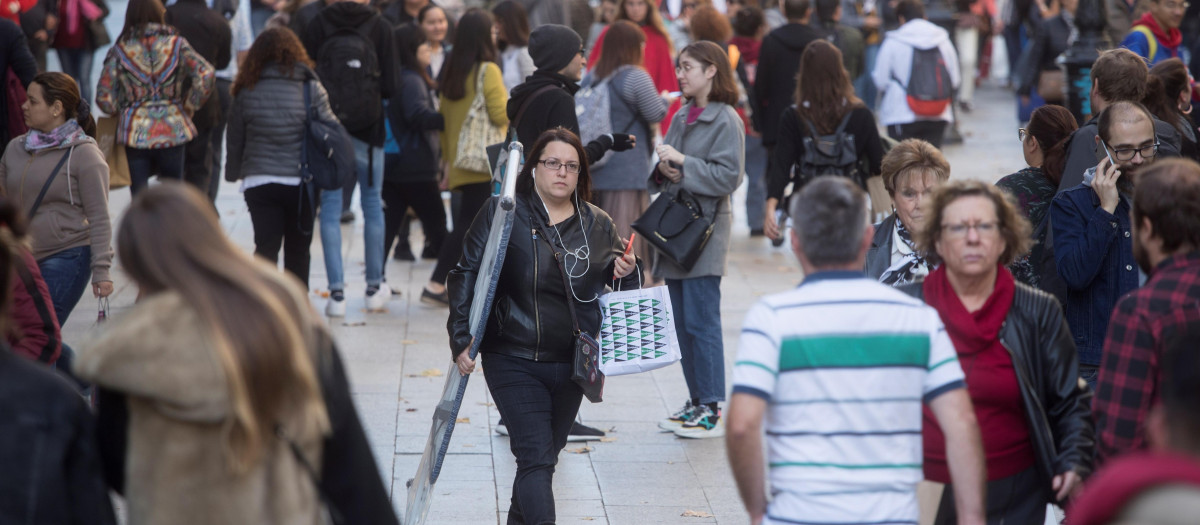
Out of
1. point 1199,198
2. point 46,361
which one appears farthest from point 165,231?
point 1199,198

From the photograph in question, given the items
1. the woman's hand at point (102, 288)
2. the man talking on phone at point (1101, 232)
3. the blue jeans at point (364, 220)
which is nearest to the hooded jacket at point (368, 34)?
the blue jeans at point (364, 220)

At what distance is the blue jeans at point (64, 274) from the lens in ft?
21.4

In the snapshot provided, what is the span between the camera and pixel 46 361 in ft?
14.7

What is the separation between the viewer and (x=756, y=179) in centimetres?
1235

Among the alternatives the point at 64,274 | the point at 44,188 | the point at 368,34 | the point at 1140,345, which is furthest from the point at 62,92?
the point at 1140,345

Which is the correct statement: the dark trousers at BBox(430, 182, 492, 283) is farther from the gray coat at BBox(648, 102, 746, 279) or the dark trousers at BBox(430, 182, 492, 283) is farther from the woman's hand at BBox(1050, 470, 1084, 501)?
the woman's hand at BBox(1050, 470, 1084, 501)

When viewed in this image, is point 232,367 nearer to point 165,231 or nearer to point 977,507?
point 165,231

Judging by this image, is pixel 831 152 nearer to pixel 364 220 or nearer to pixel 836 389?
pixel 364 220

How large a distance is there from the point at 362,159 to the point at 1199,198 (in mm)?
7123

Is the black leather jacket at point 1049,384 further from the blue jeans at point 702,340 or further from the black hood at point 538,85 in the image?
the black hood at point 538,85

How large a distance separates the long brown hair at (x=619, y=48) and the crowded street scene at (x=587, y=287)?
3 centimetres

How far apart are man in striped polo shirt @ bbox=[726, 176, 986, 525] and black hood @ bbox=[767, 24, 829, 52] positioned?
781cm

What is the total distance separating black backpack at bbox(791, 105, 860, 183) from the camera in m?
8.11

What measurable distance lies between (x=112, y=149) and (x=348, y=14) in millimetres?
1907
